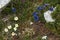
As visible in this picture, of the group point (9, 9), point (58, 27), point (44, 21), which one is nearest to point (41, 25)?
point (44, 21)

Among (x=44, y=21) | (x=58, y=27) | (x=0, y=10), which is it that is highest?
(x=0, y=10)

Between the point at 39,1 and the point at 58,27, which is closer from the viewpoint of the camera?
the point at 58,27

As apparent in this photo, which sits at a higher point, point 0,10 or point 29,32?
point 0,10

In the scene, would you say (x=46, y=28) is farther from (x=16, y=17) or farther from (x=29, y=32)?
(x=16, y=17)

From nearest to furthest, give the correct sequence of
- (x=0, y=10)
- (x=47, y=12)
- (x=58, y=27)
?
(x=58, y=27) < (x=47, y=12) < (x=0, y=10)

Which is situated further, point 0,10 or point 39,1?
point 39,1

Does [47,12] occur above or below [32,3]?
below

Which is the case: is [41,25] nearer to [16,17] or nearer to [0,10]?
[16,17]

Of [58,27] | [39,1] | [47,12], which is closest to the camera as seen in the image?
[58,27]

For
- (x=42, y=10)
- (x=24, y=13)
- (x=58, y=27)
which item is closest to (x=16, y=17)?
(x=24, y=13)
